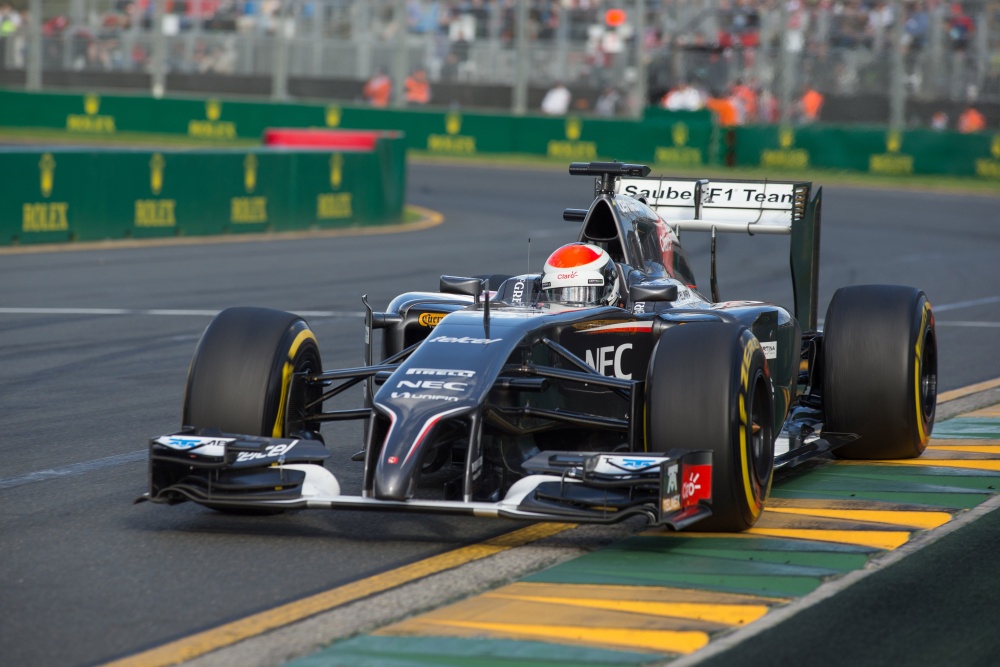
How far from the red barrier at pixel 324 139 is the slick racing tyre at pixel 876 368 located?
1615cm

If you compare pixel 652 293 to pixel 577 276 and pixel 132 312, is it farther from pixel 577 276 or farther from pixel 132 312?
pixel 132 312

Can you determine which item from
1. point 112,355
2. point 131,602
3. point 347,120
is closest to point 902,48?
point 347,120

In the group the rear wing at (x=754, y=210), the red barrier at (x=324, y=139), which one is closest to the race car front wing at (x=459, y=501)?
the rear wing at (x=754, y=210)

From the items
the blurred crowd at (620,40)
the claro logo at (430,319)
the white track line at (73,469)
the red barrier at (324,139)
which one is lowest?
the white track line at (73,469)

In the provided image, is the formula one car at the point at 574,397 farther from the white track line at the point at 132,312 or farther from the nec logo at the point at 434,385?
the white track line at the point at 132,312

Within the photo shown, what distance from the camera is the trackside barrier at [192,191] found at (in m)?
18.5

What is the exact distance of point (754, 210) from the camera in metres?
8.81

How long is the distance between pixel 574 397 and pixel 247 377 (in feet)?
4.55

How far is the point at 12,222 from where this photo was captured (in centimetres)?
1838

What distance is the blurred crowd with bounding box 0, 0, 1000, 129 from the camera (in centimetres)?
3325

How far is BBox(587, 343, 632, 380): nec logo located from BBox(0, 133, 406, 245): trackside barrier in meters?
12.7

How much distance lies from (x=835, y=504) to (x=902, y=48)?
1083 inches

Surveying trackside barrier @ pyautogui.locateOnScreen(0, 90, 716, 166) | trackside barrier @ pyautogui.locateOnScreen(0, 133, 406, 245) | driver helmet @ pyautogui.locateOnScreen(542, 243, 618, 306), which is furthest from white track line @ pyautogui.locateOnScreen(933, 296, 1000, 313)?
trackside barrier @ pyautogui.locateOnScreen(0, 90, 716, 166)

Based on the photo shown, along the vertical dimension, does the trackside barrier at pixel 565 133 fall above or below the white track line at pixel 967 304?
above
